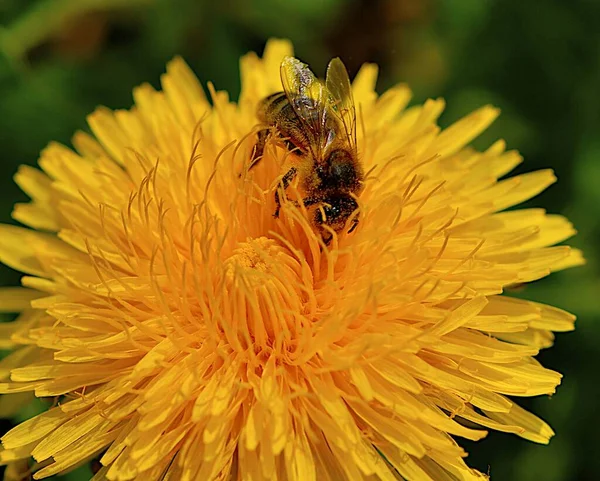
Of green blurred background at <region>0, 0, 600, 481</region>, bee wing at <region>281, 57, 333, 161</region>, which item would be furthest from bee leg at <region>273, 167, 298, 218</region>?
green blurred background at <region>0, 0, 600, 481</region>

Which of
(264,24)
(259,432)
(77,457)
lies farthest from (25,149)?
(259,432)

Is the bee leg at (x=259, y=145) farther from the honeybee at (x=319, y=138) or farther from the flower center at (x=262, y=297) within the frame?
the flower center at (x=262, y=297)

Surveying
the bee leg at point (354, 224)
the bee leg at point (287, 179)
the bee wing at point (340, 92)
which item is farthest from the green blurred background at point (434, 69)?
the bee leg at point (287, 179)

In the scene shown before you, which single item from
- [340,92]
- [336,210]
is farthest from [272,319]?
[340,92]

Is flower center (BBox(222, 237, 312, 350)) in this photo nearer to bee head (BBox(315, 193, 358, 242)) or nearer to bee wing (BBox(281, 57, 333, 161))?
→ bee head (BBox(315, 193, 358, 242))

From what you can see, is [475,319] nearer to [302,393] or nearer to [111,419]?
[302,393]

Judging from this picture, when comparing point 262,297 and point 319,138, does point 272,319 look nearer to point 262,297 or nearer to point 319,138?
point 262,297
